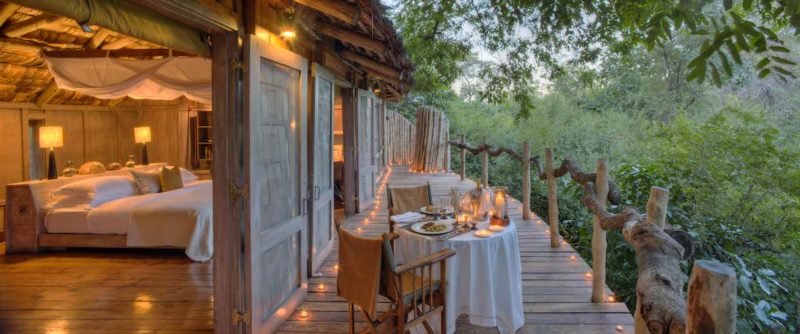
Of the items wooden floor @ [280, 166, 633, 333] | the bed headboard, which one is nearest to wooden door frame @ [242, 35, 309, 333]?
wooden floor @ [280, 166, 633, 333]

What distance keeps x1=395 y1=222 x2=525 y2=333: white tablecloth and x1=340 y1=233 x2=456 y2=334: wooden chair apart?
11 centimetres

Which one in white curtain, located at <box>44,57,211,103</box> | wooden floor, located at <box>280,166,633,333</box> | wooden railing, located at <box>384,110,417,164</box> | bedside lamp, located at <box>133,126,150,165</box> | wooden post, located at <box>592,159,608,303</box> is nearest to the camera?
wooden floor, located at <box>280,166,633,333</box>

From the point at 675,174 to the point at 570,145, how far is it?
7.46 metres

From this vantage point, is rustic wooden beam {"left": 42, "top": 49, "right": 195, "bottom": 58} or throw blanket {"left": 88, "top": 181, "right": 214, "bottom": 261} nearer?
rustic wooden beam {"left": 42, "top": 49, "right": 195, "bottom": 58}

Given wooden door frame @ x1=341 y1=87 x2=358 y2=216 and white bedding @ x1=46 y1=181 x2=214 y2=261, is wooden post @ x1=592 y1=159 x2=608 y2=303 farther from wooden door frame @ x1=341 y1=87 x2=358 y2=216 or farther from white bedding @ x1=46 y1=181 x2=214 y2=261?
white bedding @ x1=46 y1=181 x2=214 y2=261

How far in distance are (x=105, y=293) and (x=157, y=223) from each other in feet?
3.45

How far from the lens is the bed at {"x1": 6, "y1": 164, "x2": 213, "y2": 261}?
473 cm

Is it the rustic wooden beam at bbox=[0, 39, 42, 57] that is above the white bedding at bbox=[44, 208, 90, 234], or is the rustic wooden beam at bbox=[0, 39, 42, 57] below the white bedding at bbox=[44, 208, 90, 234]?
above

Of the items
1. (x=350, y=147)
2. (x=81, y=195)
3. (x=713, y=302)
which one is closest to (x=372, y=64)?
(x=350, y=147)

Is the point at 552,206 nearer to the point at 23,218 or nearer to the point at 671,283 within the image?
the point at 671,283

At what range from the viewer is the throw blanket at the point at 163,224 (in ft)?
15.4

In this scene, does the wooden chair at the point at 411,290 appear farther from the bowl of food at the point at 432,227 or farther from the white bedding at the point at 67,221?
the white bedding at the point at 67,221

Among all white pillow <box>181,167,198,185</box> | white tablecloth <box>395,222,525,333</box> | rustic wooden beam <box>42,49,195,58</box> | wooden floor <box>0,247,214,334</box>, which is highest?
rustic wooden beam <box>42,49,195,58</box>

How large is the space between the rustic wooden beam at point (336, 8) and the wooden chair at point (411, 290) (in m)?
1.60
